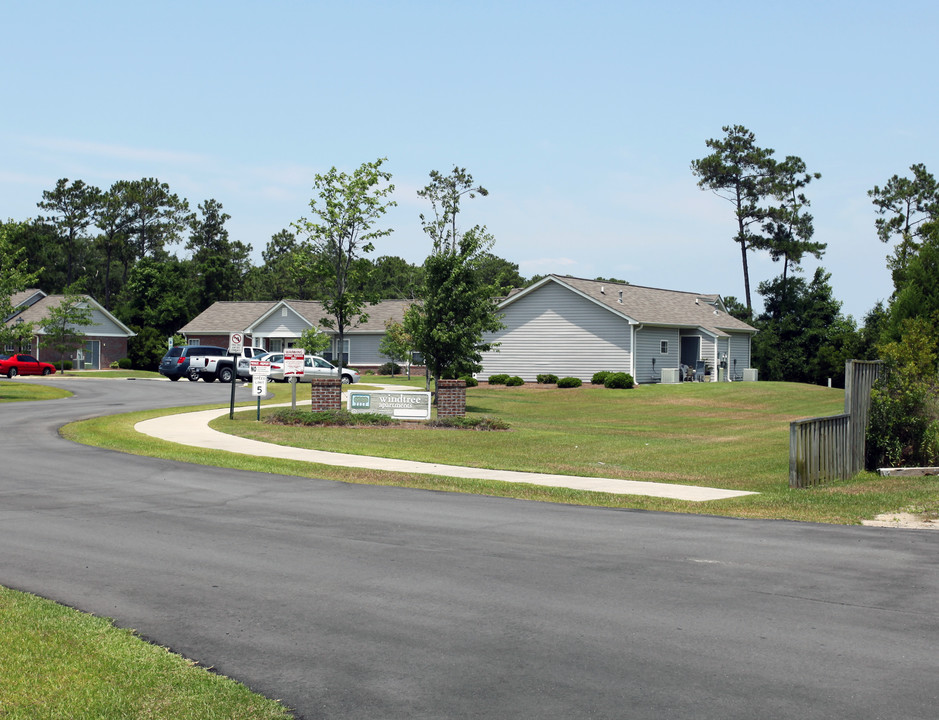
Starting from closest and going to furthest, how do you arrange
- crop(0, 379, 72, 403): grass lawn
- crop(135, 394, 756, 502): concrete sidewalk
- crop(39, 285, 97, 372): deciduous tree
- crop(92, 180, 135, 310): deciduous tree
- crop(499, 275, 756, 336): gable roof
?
crop(135, 394, 756, 502): concrete sidewalk → crop(0, 379, 72, 403): grass lawn → crop(499, 275, 756, 336): gable roof → crop(39, 285, 97, 372): deciduous tree → crop(92, 180, 135, 310): deciduous tree

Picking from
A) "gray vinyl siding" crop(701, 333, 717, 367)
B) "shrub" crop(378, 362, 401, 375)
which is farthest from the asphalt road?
"shrub" crop(378, 362, 401, 375)

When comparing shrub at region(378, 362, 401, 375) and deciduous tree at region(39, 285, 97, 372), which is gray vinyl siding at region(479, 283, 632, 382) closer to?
shrub at region(378, 362, 401, 375)

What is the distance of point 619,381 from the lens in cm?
4497

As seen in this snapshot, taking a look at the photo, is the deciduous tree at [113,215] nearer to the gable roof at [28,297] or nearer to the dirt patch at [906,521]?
the gable roof at [28,297]

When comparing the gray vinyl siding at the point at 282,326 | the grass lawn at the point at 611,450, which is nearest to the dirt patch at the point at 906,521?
the grass lawn at the point at 611,450

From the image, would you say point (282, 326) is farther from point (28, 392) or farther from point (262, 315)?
point (28, 392)

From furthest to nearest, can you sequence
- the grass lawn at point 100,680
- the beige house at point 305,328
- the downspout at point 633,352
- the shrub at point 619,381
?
the beige house at point 305,328 → the downspout at point 633,352 → the shrub at point 619,381 → the grass lawn at point 100,680

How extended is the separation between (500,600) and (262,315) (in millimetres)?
67595

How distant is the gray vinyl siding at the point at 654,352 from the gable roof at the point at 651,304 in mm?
667

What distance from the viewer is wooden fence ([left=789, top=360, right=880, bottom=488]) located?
1600 cm

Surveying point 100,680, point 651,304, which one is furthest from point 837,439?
point 651,304

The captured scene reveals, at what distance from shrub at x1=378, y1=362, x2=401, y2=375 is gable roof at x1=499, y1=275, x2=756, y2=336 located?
56.1 feet

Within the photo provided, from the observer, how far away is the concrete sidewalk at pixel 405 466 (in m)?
15.5

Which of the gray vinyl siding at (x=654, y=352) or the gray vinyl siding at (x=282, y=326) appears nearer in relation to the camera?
the gray vinyl siding at (x=654, y=352)
